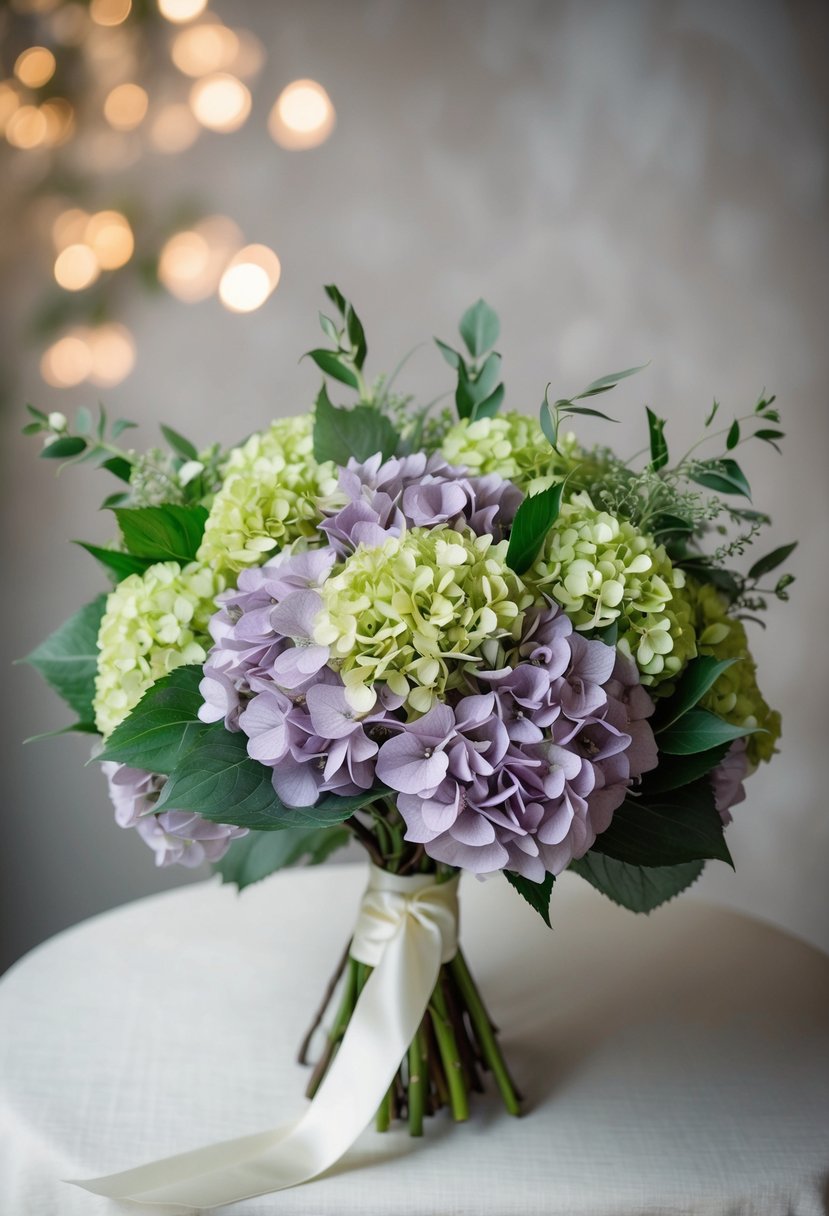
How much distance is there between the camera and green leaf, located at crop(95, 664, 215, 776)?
706mm

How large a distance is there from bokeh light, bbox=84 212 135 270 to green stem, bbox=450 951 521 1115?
52.4 inches

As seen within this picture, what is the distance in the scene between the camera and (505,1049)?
0.94 m

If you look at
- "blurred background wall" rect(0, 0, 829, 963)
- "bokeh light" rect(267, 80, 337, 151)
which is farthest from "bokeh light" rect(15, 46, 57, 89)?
"bokeh light" rect(267, 80, 337, 151)

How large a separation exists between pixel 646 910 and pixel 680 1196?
0.20 meters

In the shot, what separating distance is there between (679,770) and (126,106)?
1.50m

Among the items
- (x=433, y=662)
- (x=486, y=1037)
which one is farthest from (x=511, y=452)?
(x=486, y=1037)

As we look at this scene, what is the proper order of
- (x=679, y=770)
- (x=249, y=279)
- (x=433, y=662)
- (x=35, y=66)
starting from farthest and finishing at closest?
1. (x=249, y=279)
2. (x=35, y=66)
3. (x=679, y=770)
4. (x=433, y=662)

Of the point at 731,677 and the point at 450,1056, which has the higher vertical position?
the point at 731,677

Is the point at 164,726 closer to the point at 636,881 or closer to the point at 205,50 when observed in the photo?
the point at 636,881

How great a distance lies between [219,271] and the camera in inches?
69.2

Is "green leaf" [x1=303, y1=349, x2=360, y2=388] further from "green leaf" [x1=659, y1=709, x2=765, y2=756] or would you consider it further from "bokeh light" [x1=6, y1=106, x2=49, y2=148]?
"bokeh light" [x1=6, y1=106, x2=49, y2=148]

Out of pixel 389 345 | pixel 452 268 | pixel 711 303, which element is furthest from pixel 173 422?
pixel 711 303

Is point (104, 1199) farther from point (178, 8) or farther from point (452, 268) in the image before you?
point (178, 8)

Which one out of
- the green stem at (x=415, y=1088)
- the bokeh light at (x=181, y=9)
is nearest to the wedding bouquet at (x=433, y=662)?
the green stem at (x=415, y=1088)
